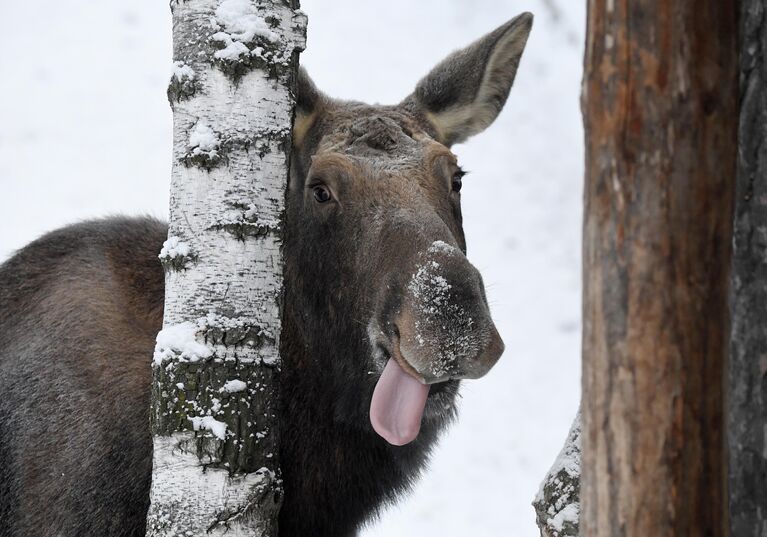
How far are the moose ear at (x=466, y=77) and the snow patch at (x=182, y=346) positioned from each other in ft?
5.69

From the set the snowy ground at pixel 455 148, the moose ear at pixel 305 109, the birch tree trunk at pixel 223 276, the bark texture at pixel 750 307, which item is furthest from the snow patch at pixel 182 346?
the snowy ground at pixel 455 148

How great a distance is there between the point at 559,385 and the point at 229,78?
545 centimetres

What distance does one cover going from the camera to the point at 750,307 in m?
1.98

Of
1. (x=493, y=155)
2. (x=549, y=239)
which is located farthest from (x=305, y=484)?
(x=493, y=155)

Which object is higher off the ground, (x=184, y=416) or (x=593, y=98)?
(x=593, y=98)

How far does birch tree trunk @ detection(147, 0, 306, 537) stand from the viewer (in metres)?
2.84

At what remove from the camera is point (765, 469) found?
1.94 meters

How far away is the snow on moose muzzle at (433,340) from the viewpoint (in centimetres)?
300

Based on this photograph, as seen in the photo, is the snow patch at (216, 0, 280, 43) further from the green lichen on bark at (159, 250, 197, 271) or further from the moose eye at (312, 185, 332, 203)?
the moose eye at (312, 185, 332, 203)

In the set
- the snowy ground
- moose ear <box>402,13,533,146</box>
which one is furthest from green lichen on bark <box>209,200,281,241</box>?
the snowy ground

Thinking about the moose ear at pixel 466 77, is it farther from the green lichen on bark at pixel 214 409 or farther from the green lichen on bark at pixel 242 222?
the green lichen on bark at pixel 214 409

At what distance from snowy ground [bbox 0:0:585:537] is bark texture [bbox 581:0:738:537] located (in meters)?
4.69

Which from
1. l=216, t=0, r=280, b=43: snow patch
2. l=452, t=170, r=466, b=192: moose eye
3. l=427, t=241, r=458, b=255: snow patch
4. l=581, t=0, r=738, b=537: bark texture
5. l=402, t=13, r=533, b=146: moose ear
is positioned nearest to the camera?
l=581, t=0, r=738, b=537: bark texture

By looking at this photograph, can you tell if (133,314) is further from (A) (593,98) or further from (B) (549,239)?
(B) (549,239)
